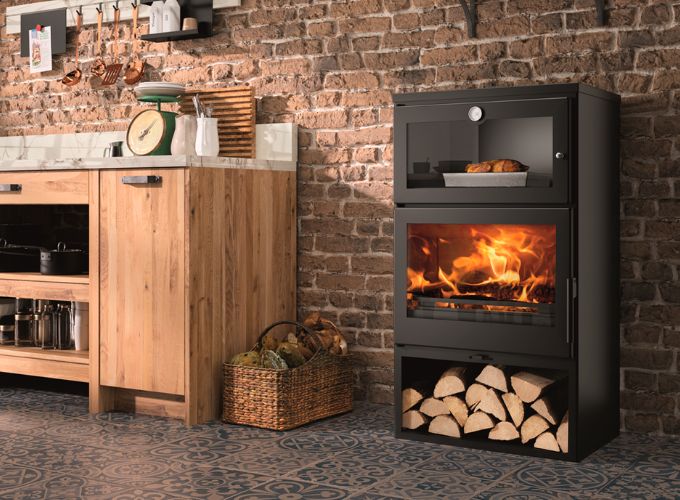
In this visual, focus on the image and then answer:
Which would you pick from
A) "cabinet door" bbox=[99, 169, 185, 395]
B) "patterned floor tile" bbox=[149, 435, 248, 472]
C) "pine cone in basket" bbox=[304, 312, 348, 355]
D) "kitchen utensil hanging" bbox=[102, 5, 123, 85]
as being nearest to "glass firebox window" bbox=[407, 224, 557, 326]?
→ "pine cone in basket" bbox=[304, 312, 348, 355]

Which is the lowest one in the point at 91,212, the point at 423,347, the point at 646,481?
the point at 646,481

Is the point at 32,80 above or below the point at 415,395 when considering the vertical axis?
above

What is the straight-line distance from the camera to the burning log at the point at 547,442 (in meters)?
3.33

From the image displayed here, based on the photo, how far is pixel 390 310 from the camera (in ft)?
13.9

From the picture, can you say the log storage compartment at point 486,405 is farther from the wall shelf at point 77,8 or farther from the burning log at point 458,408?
the wall shelf at point 77,8

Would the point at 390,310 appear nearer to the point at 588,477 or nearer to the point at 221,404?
the point at 221,404

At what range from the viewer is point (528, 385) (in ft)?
11.1

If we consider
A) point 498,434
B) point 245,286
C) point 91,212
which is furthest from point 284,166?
point 498,434

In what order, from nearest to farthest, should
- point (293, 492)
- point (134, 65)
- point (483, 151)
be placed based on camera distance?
point (293, 492) < point (483, 151) < point (134, 65)

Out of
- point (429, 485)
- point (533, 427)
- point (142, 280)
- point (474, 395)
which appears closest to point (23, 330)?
point (142, 280)

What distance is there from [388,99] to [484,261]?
3.34 ft

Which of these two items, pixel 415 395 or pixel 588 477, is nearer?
pixel 588 477

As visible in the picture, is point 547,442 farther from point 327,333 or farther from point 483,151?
point 327,333

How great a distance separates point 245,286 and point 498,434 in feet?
4.13
